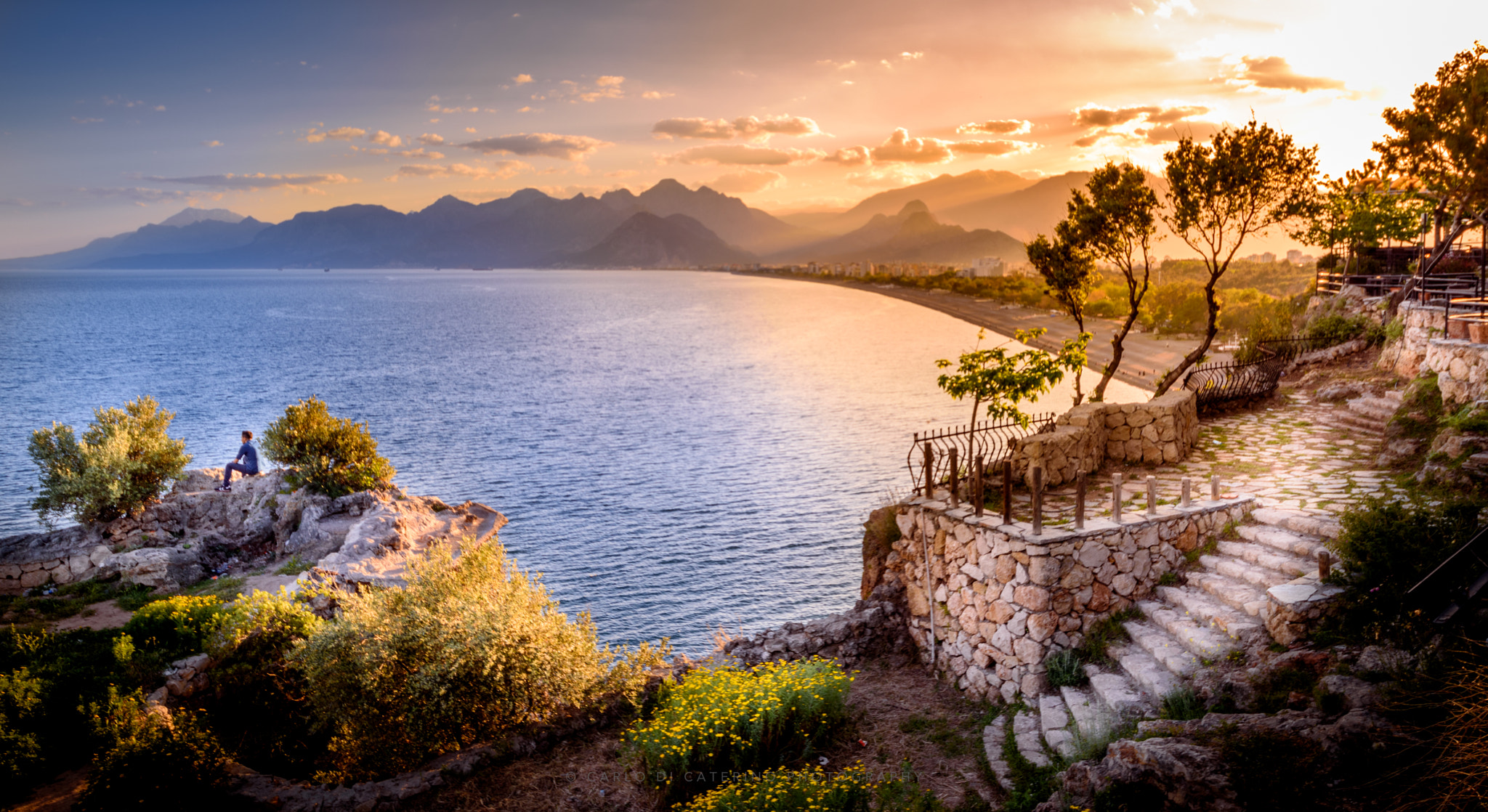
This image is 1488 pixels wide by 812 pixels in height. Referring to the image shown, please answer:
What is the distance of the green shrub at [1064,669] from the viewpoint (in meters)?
10.4

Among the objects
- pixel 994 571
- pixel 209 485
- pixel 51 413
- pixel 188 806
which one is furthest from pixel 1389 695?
pixel 51 413

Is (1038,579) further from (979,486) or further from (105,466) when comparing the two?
(105,466)

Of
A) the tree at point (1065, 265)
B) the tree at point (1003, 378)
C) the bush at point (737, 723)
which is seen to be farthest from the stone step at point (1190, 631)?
the tree at point (1065, 265)

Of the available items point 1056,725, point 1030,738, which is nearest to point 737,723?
point 1030,738

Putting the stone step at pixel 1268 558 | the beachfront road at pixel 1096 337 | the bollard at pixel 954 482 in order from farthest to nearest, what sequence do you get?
the beachfront road at pixel 1096 337, the bollard at pixel 954 482, the stone step at pixel 1268 558

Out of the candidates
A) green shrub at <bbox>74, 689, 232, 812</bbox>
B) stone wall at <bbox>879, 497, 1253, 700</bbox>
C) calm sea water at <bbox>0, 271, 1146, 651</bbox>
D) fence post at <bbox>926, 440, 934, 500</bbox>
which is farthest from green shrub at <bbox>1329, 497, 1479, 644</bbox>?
green shrub at <bbox>74, 689, 232, 812</bbox>

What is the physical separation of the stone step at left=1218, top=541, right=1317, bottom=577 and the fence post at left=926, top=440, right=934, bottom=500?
14.2 ft

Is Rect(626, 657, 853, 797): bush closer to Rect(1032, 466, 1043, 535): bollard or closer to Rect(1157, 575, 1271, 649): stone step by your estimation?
Rect(1032, 466, 1043, 535): bollard

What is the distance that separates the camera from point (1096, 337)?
50.0 metres

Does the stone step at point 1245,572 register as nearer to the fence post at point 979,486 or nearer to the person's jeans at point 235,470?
the fence post at point 979,486

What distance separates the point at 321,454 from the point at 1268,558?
83.2 feet

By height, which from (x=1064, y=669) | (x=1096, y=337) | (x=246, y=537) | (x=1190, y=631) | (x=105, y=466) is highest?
(x=1096, y=337)

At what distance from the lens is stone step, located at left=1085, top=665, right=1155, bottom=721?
895 cm

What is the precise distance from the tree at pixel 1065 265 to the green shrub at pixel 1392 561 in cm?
1236
